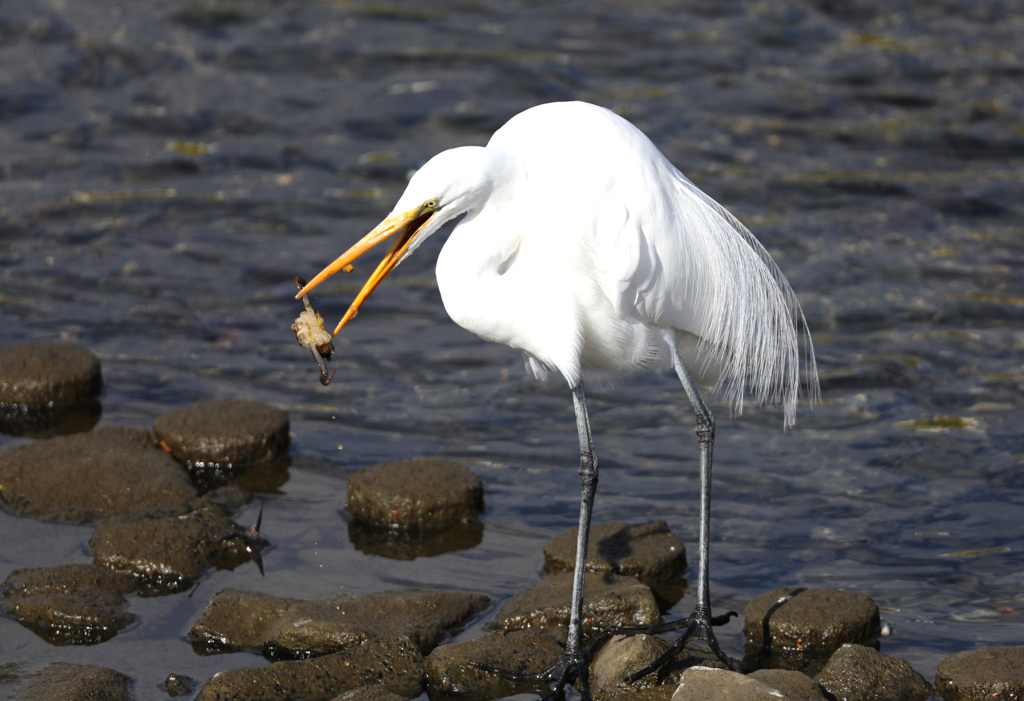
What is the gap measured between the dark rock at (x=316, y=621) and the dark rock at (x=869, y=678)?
1.33 meters

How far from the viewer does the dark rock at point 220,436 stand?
5.26 m

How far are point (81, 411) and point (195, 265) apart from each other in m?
2.04

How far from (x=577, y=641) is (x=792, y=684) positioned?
2.41ft

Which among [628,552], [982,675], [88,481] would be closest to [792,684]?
[982,675]

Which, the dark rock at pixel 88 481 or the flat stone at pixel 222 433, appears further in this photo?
the flat stone at pixel 222 433

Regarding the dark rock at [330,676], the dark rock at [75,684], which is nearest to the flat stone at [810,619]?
the dark rock at [330,676]

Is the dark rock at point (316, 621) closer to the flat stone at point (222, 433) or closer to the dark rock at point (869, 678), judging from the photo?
the flat stone at point (222, 433)

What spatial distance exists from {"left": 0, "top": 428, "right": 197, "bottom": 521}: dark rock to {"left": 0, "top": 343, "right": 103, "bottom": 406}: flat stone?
0.61 m

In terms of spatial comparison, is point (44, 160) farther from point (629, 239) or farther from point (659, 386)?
point (629, 239)

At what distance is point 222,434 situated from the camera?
528 centimetres

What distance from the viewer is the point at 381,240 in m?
3.53

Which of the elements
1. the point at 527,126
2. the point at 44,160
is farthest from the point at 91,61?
the point at 527,126

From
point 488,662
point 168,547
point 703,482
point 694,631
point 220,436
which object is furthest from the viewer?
point 220,436

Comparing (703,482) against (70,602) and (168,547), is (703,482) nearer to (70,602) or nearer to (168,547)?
(168,547)
